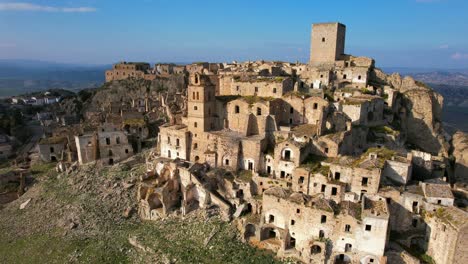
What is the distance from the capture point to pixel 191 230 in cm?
3203

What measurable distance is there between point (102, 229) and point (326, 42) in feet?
138

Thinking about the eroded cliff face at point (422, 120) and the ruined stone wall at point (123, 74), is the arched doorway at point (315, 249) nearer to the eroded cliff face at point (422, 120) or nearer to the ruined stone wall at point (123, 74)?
the eroded cliff face at point (422, 120)

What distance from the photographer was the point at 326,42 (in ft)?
170

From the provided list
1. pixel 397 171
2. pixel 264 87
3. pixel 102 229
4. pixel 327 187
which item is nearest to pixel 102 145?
pixel 102 229

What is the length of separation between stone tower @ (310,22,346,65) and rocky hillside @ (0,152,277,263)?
1288 inches

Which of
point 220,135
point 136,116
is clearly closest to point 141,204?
point 220,135

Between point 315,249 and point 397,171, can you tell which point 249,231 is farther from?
point 397,171

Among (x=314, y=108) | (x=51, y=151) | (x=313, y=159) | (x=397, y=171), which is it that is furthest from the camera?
(x=51, y=151)

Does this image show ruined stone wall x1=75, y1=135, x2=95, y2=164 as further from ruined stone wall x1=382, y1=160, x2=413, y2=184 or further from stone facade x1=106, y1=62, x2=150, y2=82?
stone facade x1=106, y1=62, x2=150, y2=82

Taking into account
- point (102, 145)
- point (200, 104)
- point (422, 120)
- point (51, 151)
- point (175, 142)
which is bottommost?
point (51, 151)

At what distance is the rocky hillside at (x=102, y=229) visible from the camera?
2987 centimetres

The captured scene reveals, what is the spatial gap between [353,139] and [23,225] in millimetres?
40206

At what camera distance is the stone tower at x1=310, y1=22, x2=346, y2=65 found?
167ft

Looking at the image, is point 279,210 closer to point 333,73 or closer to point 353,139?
point 353,139
